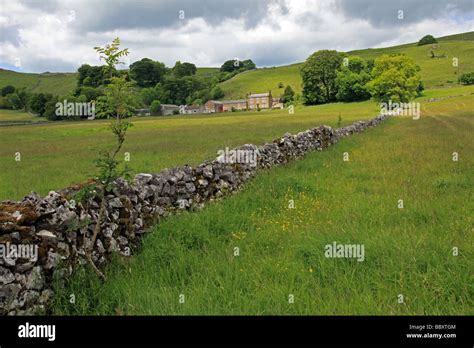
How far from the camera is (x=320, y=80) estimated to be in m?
121

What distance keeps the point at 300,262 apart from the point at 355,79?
114134 mm

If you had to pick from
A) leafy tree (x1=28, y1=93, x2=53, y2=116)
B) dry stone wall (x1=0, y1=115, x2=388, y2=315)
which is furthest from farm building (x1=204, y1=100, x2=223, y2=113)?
dry stone wall (x1=0, y1=115, x2=388, y2=315)

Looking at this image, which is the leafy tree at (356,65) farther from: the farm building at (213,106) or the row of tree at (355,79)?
the farm building at (213,106)

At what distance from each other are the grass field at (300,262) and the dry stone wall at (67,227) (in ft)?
0.90

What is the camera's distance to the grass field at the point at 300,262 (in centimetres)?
456

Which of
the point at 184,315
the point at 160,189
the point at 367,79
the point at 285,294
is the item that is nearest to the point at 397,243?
the point at 285,294

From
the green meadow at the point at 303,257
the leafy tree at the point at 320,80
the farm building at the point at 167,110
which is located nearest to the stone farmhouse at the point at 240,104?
the farm building at the point at 167,110

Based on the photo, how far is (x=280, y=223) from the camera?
7.71 metres

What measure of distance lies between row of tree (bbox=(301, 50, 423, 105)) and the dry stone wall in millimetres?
78151

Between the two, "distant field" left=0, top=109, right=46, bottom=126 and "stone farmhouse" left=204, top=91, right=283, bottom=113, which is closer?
"distant field" left=0, top=109, right=46, bottom=126

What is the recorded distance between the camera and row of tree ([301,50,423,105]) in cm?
7838

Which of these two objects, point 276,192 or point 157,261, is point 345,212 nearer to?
point 276,192

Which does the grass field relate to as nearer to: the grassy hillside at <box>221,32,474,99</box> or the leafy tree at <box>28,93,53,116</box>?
the leafy tree at <box>28,93,53,116</box>
